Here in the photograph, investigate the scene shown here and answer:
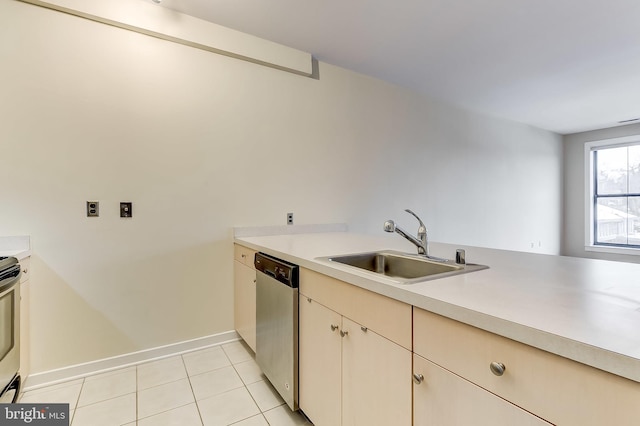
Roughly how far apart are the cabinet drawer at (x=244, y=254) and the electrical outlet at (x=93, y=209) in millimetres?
1005

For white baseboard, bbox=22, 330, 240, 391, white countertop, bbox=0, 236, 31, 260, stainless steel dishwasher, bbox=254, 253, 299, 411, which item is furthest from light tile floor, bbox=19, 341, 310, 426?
white countertop, bbox=0, 236, 31, 260

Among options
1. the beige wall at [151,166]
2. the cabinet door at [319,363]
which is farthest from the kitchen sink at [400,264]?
the beige wall at [151,166]

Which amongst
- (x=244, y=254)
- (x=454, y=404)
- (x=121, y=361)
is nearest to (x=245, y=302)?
(x=244, y=254)

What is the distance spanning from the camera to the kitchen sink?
4.53ft

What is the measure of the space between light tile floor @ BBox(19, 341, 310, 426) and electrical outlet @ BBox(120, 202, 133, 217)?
111 cm

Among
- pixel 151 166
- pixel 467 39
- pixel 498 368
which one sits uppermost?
pixel 467 39

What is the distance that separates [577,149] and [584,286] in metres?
6.79

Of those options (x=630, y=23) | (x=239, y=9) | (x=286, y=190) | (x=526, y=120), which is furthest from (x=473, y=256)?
(x=526, y=120)

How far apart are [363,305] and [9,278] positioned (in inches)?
67.2

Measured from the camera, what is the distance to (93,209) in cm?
213

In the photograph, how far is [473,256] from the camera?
4.93ft

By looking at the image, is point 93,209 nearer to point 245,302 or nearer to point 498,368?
point 245,302

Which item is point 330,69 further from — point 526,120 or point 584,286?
point 526,120

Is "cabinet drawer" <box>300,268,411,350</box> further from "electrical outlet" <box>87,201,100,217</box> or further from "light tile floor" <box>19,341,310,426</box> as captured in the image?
"electrical outlet" <box>87,201,100,217</box>
